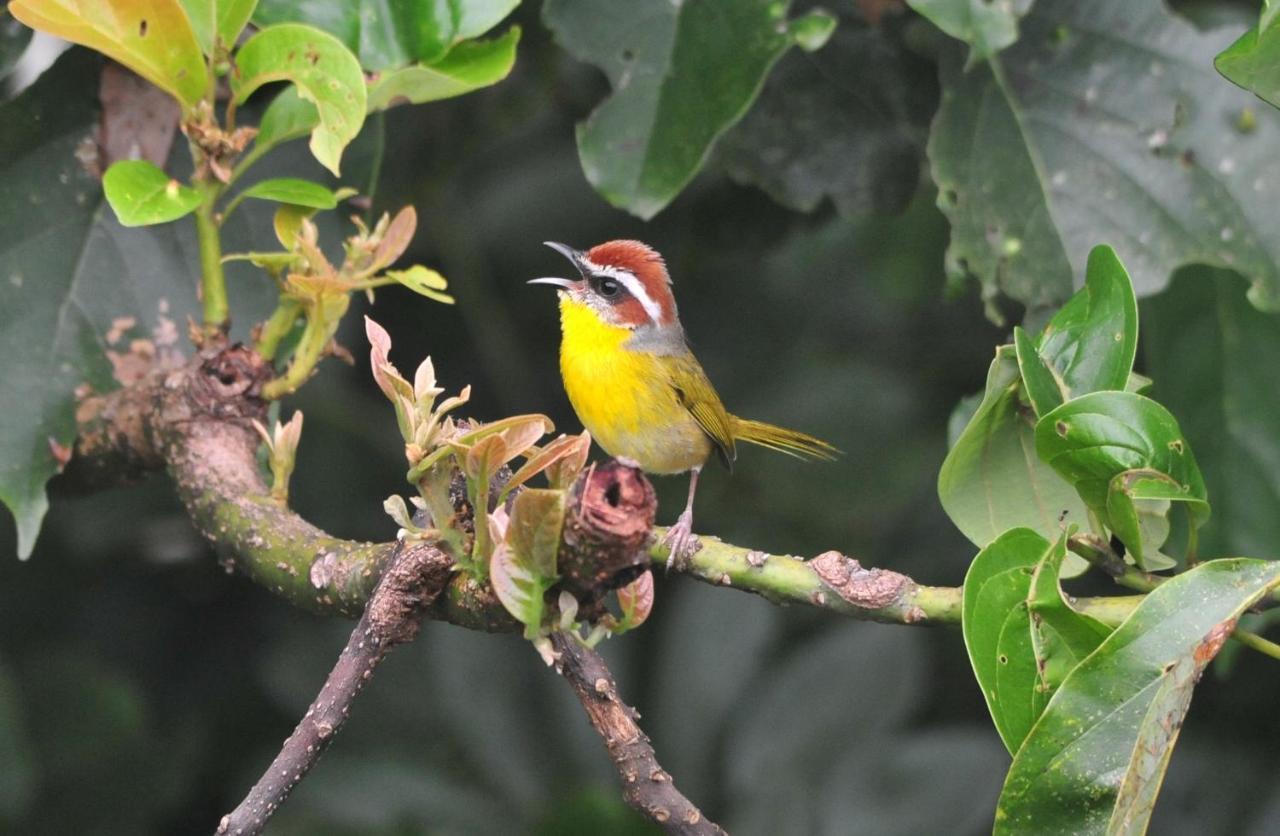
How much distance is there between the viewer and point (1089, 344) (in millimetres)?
1659

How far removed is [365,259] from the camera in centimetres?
188

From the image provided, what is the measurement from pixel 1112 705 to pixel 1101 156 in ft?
4.15

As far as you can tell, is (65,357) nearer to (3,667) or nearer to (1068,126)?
(3,667)

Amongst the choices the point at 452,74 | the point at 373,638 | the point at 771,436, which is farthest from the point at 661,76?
→ the point at 373,638

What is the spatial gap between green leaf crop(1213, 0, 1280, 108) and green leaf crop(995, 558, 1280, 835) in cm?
60

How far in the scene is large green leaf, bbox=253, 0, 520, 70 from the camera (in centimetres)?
198

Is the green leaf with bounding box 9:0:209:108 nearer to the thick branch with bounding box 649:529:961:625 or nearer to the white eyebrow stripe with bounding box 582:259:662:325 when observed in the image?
the thick branch with bounding box 649:529:961:625

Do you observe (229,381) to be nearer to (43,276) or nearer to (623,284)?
(43,276)

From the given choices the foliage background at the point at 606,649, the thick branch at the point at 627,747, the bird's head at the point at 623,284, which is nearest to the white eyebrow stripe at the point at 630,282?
the bird's head at the point at 623,284

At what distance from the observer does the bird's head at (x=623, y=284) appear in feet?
9.32

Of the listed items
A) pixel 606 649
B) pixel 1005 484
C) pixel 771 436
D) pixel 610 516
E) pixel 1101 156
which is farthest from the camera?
pixel 606 649

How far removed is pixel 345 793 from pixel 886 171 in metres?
1.81

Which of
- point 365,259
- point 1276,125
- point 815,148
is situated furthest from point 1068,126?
point 365,259

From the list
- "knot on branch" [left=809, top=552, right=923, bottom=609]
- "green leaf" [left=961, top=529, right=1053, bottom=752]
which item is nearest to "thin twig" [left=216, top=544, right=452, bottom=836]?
"knot on branch" [left=809, top=552, right=923, bottom=609]
